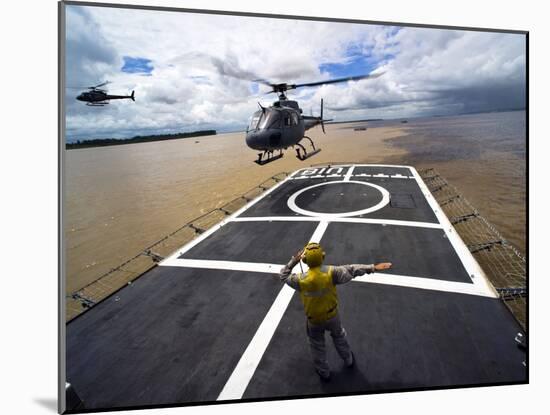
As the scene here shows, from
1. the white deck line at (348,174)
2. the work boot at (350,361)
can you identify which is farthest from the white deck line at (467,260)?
the white deck line at (348,174)

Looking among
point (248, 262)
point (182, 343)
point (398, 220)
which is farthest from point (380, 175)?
point (182, 343)

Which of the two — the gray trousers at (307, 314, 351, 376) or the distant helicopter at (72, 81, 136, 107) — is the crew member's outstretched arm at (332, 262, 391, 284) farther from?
the distant helicopter at (72, 81, 136, 107)

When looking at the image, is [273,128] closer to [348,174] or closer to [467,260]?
[467,260]

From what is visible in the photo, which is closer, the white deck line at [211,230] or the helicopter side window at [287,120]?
the white deck line at [211,230]

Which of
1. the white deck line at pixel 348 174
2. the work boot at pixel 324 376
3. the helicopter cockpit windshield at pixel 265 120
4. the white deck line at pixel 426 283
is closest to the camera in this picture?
the work boot at pixel 324 376

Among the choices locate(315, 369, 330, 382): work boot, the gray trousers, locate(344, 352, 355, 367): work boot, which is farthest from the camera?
locate(344, 352, 355, 367): work boot

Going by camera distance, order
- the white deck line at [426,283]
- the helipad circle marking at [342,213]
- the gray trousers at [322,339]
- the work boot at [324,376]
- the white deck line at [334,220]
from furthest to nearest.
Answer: the helipad circle marking at [342,213]
the white deck line at [334,220]
the white deck line at [426,283]
the work boot at [324,376]
the gray trousers at [322,339]

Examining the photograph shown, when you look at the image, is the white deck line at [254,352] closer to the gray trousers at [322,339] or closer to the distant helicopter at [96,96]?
the gray trousers at [322,339]

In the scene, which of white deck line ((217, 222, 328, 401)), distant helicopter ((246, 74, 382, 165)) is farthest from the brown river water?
white deck line ((217, 222, 328, 401))
